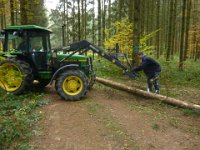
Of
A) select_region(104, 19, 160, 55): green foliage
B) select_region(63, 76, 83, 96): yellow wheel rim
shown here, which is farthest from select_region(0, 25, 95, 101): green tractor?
select_region(104, 19, 160, 55): green foliage

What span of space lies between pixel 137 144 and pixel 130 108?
2421mm

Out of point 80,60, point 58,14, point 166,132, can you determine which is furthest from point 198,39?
point 166,132

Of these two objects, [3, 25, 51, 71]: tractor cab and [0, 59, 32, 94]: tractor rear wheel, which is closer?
[0, 59, 32, 94]: tractor rear wheel

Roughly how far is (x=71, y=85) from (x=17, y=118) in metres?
2.73

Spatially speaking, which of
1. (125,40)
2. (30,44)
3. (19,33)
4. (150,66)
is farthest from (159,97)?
(125,40)

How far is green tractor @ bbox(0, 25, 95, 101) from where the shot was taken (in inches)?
380

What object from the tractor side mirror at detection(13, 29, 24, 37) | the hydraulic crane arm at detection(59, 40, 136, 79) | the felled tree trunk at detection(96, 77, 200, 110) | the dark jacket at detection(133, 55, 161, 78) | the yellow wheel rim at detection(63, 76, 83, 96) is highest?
the tractor side mirror at detection(13, 29, 24, 37)

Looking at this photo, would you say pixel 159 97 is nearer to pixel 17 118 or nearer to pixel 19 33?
pixel 17 118

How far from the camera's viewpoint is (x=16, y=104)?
344 inches

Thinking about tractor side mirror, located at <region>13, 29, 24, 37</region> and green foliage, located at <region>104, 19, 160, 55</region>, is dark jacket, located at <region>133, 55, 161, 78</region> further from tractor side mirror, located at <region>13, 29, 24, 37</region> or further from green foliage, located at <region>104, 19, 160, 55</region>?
tractor side mirror, located at <region>13, 29, 24, 37</region>

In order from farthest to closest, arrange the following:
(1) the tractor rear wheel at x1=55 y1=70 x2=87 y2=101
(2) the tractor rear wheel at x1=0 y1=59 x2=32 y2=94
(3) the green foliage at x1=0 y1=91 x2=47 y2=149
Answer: (2) the tractor rear wheel at x1=0 y1=59 x2=32 y2=94, (1) the tractor rear wheel at x1=55 y1=70 x2=87 y2=101, (3) the green foliage at x1=0 y1=91 x2=47 y2=149

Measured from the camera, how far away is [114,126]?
23.4 feet

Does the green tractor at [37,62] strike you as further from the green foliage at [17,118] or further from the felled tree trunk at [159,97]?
the felled tree trunk at [159,97]

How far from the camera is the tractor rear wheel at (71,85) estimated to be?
30.8ft
